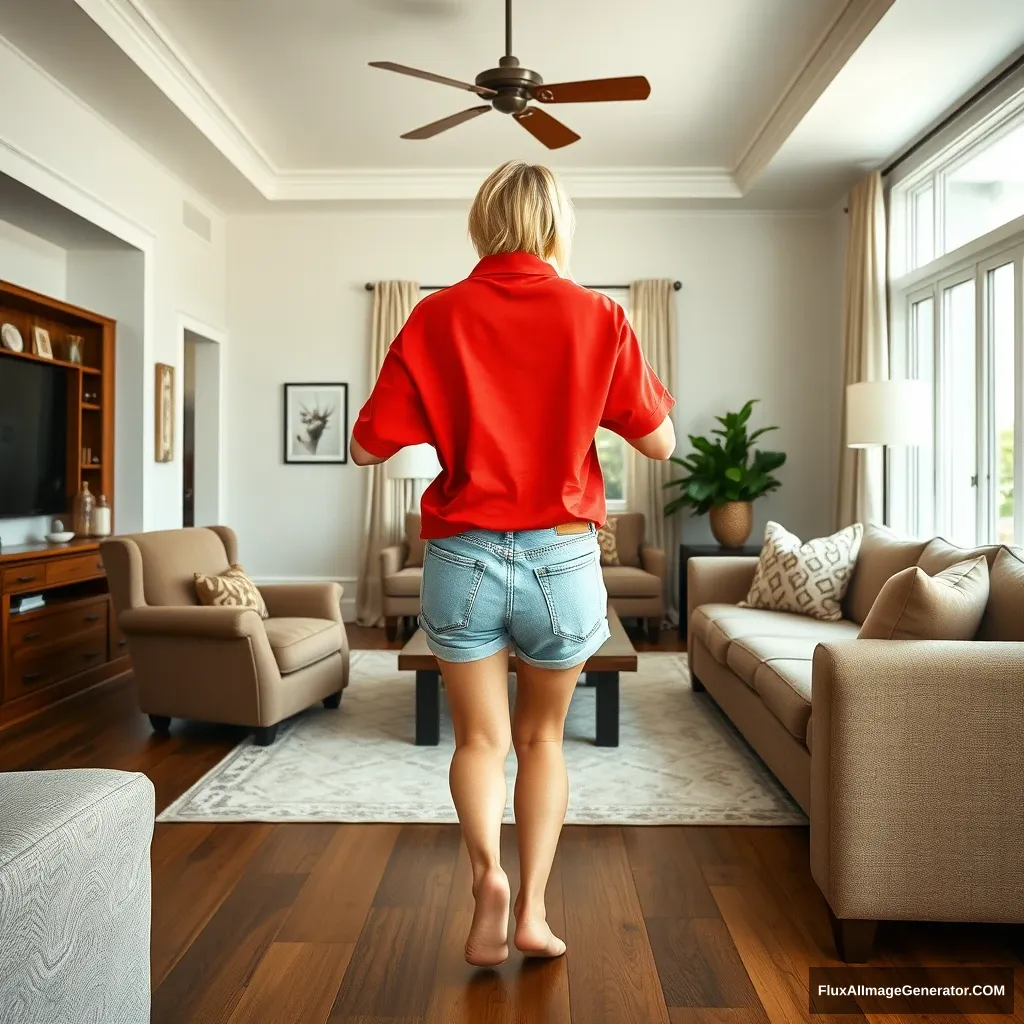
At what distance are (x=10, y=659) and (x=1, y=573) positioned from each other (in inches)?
14.4

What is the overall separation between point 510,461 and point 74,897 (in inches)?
35.5

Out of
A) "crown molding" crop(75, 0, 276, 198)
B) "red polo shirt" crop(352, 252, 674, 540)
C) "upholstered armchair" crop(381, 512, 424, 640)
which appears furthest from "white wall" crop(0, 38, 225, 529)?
"red polo shirt" crop(352, 252, 674, 540)

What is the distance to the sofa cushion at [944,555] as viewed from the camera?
2668 millimetres

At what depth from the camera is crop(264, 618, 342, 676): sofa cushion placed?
353cm

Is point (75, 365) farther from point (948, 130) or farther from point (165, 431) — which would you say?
point (948, 130)

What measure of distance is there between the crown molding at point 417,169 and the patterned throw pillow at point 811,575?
2153 mm

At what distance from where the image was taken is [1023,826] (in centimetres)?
186

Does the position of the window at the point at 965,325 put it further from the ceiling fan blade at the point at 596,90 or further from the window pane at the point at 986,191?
the ceiling fan blade at the point at 596,90

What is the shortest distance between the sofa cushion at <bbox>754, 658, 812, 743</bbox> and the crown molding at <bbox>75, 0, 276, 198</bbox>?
3.60 metres

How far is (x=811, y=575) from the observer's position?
12.7 ft

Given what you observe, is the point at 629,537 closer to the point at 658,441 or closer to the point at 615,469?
the point at 615,469

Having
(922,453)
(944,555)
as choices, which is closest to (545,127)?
(944,555)

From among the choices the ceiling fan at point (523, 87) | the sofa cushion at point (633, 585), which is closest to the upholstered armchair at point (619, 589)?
the sofa cushion at point (633, 585)

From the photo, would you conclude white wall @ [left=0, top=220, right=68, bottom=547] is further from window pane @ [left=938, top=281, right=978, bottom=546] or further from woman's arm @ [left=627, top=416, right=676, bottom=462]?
window pane @ [left=938, top=281, right=978, bottom=546]
